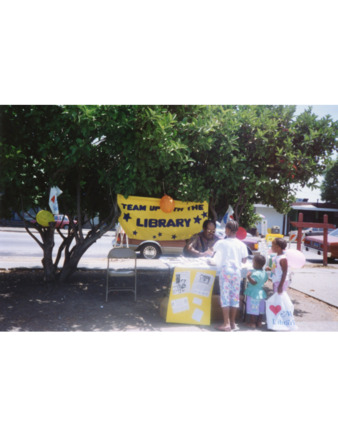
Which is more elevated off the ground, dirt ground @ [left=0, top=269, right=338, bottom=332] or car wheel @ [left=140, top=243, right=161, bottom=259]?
car wheel @ [left=140, top=243, right=161, bottom=259]

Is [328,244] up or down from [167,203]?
down

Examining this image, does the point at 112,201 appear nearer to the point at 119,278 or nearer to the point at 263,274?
the point at 119,278

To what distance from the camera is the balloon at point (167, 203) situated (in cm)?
609

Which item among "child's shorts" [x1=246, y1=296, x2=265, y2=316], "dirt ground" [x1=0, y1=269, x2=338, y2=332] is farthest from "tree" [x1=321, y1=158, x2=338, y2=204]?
"child's shorts" [x1=246, y1=296, x2=265, y2=316]

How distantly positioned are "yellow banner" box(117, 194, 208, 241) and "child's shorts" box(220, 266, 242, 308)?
6.42 feet

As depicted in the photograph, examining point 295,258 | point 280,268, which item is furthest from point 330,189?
point 280,268

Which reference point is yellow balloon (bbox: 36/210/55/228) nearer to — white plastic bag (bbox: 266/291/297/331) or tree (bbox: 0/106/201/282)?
tree (bbox: 0/106/201/282)

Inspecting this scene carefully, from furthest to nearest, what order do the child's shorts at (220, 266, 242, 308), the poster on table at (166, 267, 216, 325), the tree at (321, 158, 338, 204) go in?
1. the tree at (321, 158, 338, 204)
2. the poster on table at (166, 267, 216, 325)
3. the child's shorts at (220, 266, 242, 308)

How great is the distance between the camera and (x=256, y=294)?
4824 mm

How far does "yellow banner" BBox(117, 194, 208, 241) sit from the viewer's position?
20.2ft

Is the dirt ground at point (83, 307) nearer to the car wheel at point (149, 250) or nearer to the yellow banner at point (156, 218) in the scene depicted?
the yellow banner at point (156, 218)

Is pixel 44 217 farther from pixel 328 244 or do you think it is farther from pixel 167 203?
pixel 328 244

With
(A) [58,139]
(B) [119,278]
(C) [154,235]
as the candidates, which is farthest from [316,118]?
(B) [119,278]

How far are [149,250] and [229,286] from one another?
21.1 feet
